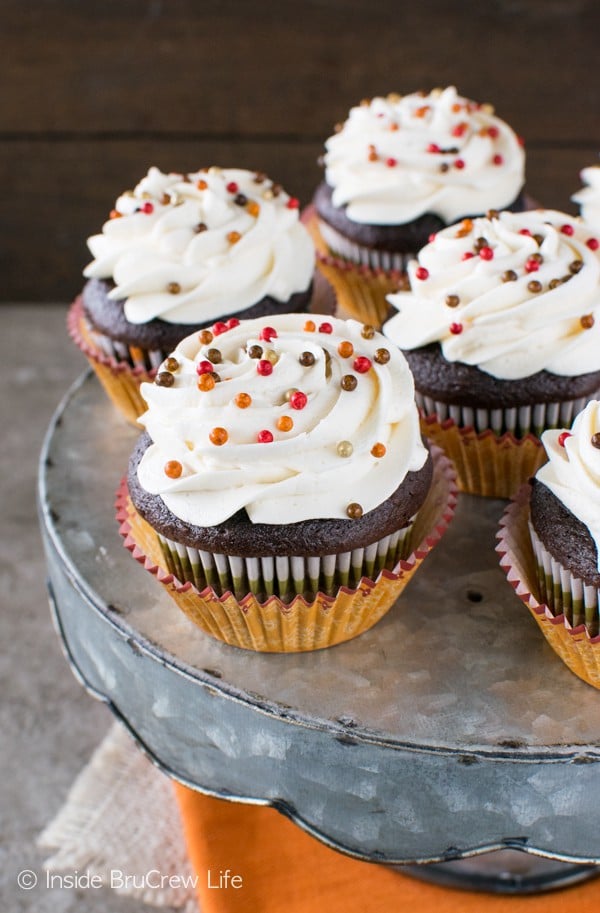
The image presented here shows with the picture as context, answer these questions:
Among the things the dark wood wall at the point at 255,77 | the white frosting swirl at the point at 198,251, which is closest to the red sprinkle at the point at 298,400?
the white frosting swirl at the point at 198,251

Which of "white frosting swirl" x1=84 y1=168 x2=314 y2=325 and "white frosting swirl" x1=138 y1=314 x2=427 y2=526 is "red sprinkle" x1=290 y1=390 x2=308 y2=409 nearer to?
"white frosting swirl" x1=138 y1=314 x2=427 y2=526

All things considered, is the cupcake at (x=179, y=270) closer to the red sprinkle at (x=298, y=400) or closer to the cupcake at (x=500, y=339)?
the cupcake at (x=500, y=339)

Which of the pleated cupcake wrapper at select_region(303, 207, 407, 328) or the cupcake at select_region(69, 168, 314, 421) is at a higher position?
the cupcake at select_region(69, 168, 314, 421)

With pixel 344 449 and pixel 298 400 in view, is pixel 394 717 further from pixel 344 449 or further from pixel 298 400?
pixel 298 400

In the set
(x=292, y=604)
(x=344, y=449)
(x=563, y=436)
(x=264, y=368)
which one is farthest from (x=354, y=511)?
(x=563, y=436)

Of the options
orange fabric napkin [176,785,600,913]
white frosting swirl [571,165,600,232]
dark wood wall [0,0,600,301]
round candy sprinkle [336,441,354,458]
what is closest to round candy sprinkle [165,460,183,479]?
round candy sprinkle [336,441,354,458]

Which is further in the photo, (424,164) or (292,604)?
(424,164)
